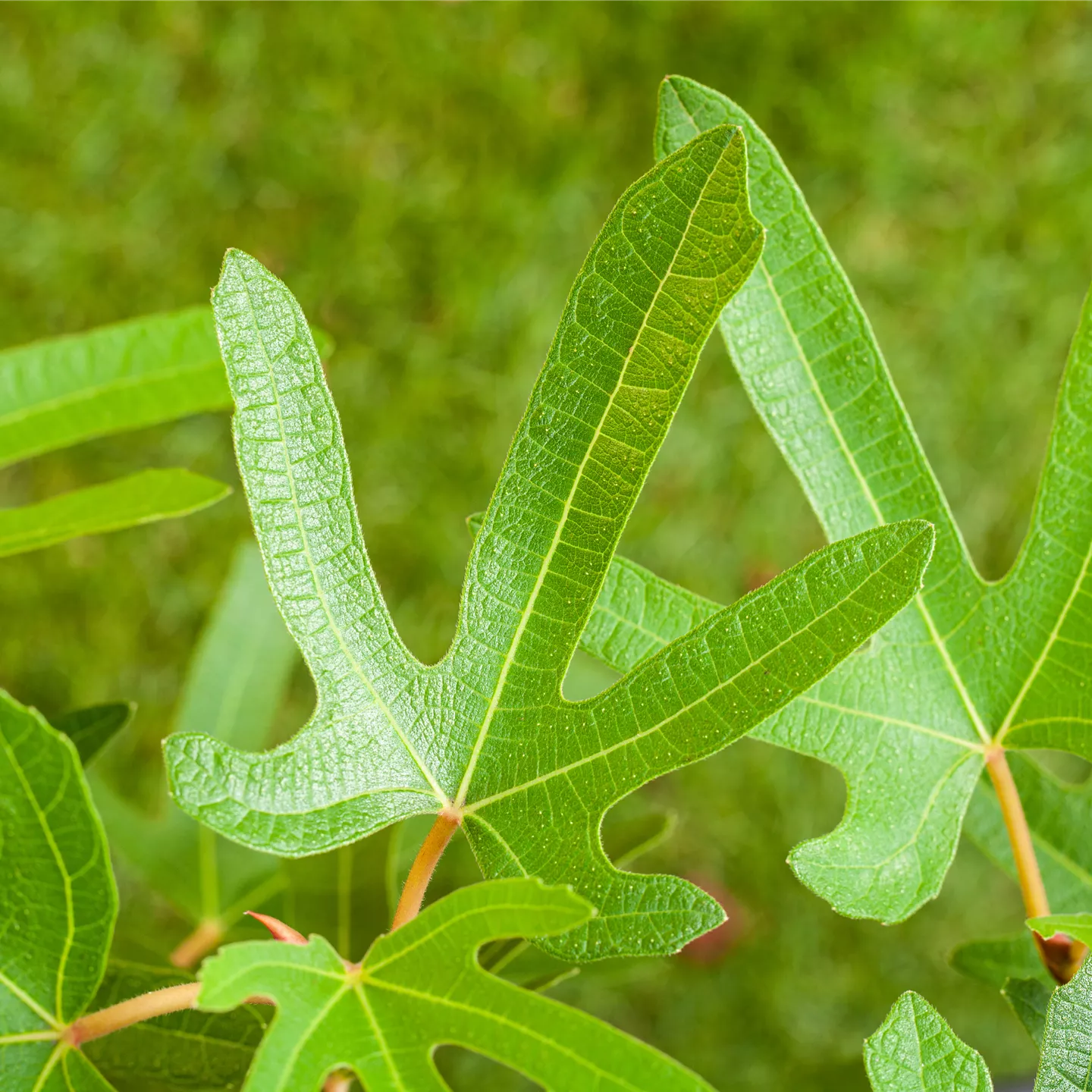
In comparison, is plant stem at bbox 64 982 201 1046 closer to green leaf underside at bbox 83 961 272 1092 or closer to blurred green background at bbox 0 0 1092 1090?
green leaf underside at bbox 83 961 272 1092

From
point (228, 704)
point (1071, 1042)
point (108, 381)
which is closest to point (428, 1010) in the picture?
point (1071, 1042)

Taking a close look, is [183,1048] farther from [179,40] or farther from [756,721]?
[179,40]

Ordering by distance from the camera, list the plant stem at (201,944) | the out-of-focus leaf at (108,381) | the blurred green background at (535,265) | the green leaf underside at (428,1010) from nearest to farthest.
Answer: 1. the green leaf underside at (428,1010)
2. the out-of-focus leaf at (108,381)
3. the plant stem at (201,944)
4. the blurred green background at (535,265)

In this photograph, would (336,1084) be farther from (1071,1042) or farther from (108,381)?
(108,381)

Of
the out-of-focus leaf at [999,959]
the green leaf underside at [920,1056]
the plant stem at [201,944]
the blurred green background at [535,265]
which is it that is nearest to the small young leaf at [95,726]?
the plant stem at [201,944]

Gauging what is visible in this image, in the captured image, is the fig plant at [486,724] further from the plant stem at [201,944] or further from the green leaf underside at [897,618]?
the plant stem at [201,944]

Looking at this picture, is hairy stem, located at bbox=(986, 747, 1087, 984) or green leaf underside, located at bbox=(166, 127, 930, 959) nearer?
green leaf underside, located at bbox=(166, 127, 930, 959)

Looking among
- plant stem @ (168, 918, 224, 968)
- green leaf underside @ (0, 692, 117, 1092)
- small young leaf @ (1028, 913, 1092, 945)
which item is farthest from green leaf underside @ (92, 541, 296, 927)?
small young leaf @ (1028, 913, 1092, 945)
